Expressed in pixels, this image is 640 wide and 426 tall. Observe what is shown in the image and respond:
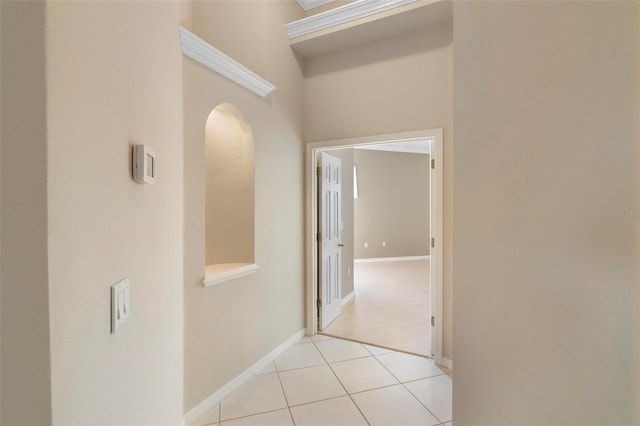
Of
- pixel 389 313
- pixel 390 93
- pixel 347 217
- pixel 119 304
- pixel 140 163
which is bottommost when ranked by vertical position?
pixel 389 313

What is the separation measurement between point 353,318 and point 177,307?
263 centimetres

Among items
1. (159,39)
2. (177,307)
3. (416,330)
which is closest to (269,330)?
(177,307)

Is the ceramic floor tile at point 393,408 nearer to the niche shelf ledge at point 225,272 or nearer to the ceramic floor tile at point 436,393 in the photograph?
the ceramic floor tile at point 436,393

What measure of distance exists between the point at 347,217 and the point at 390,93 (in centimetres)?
214

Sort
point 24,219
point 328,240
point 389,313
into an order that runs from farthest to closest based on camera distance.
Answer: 1. point 389,313
2. point 328,240
3. point 24,219

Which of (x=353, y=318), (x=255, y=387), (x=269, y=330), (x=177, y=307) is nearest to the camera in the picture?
(x=177, y=307)

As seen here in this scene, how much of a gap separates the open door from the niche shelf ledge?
107 cm

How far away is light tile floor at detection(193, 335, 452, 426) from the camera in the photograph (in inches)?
75.1

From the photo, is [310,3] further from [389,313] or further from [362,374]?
[389,313]

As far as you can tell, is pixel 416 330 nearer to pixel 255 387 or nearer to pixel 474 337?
pixel 255 387

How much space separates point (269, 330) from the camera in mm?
2662

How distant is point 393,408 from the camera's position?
2.00m

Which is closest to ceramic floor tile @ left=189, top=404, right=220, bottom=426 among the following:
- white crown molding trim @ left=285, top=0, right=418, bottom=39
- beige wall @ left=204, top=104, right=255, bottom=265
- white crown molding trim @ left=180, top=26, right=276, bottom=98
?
beige wall @ left=204, top=104, right=255, bottom=265

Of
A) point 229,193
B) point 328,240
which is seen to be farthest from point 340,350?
point 229,193
